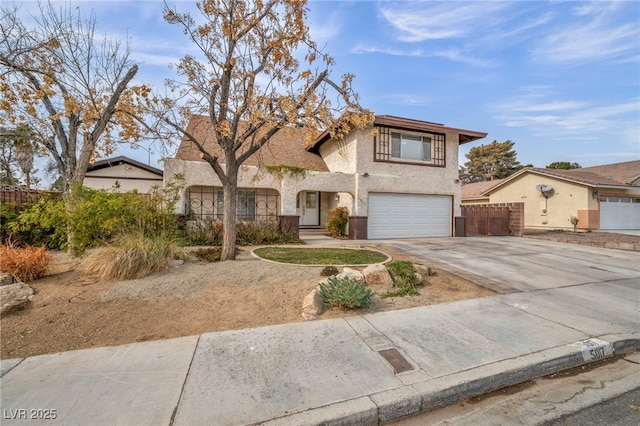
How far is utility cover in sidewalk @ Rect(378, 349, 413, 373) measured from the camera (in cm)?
277

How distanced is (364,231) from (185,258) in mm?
7911

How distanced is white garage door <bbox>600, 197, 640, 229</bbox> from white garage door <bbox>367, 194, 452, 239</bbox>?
1250 cm

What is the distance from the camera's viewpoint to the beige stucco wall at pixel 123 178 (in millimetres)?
14409

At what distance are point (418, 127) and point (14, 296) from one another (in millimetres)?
13859

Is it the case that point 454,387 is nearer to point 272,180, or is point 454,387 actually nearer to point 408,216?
point 272,180

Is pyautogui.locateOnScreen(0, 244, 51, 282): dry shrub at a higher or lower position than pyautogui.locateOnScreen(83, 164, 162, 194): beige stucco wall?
lower

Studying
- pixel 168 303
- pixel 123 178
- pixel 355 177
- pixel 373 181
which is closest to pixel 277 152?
pixel 355 177

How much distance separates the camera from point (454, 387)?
8.24 ft

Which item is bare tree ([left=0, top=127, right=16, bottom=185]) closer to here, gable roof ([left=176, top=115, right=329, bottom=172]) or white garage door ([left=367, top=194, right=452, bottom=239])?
gable roof ([left=176, top=115, right=329, bottom=172])

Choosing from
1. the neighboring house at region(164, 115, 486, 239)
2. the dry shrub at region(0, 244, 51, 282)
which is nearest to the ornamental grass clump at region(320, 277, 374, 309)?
the dry shrub at region(0, 244, 51, 282)

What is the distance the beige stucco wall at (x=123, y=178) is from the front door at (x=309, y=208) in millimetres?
8112

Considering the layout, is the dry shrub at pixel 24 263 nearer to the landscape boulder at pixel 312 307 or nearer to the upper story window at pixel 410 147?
Result: the landscape boulder at pixel 312 307

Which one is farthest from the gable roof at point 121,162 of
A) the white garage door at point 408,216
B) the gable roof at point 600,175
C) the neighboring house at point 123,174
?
the gable roof at point 600,175

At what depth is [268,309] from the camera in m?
4.21
